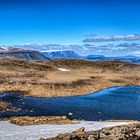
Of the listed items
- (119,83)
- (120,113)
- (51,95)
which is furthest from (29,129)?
(119,83)

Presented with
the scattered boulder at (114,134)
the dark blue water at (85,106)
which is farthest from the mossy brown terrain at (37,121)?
the scattered boulder at (114,134)

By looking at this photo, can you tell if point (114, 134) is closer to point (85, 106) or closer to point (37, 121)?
point (37, 121)

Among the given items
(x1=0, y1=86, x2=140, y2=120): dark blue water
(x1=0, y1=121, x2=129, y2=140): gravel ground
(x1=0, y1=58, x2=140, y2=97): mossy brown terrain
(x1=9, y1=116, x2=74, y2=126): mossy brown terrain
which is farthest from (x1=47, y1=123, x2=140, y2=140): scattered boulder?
(x1=0, y1=58, x2=140, y2=97): mossy brown terrain

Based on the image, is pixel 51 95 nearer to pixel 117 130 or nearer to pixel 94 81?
pixel 94 81

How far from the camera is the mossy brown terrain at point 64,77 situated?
7938cm

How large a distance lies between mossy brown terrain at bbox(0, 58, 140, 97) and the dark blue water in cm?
511

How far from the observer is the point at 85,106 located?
62.0 m

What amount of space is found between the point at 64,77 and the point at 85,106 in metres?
36.3

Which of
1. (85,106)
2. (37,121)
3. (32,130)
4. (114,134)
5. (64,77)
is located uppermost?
(114,134)

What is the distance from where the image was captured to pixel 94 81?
3669 inches

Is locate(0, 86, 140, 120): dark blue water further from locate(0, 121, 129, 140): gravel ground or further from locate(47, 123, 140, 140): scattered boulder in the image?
locate(47, 123, 140, 140): scattered boulder

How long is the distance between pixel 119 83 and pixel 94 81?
22.0ft

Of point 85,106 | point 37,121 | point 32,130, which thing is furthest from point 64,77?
point 32,130

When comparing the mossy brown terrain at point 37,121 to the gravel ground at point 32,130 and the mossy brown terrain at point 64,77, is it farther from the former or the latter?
the mossy brown terrain at point 64,77
